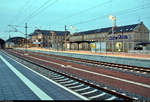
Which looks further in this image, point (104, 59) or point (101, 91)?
point (104, 59)

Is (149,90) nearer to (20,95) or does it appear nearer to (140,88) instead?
(140,88)

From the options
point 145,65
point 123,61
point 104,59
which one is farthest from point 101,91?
point 104,59

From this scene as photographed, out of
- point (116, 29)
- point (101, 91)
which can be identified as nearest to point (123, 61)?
point (101, 91)

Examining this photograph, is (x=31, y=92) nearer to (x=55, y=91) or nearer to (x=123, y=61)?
(x=55, y=91)

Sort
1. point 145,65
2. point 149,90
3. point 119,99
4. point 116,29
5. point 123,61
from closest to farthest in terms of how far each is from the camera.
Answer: point 119,99 → point 149,90 → point 145,65 → point 123,61 → point 116,29

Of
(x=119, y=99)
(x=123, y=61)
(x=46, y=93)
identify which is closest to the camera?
(x=119, y=99)

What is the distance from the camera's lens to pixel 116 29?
69562mm

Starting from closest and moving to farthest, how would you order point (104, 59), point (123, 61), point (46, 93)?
point (46, 93) → point (123, 61) → point (104, 59)

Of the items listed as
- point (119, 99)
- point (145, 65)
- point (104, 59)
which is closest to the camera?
point (119, 99)

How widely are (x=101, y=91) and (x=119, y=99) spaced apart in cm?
135

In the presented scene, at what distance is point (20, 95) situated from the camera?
745 centimetres

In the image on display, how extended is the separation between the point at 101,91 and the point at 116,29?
64.9 m

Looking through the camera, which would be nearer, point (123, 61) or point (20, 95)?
point (20, 95)

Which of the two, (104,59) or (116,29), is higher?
(116,29)
